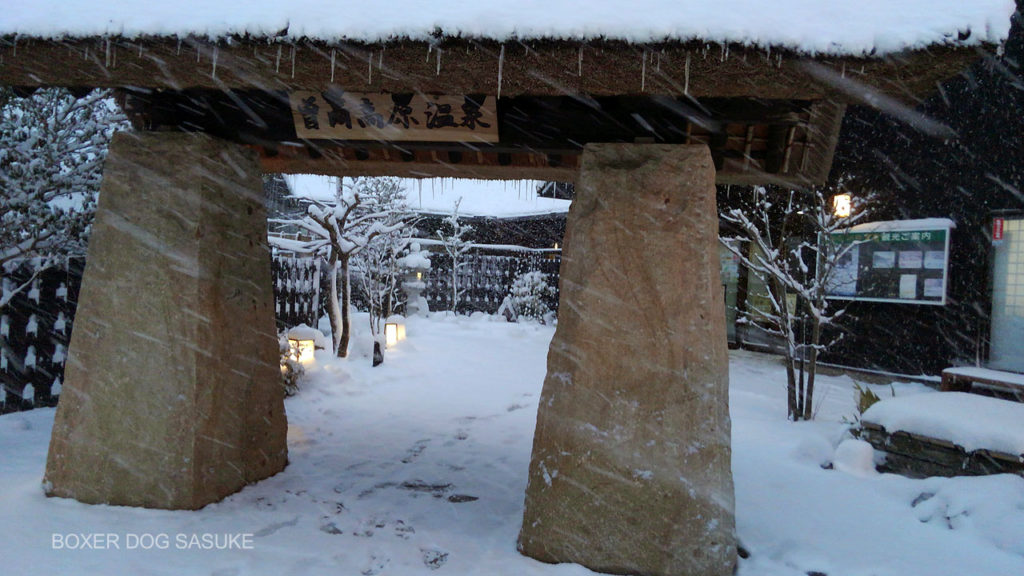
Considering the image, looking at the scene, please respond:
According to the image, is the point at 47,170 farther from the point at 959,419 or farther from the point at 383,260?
the point at 383,260

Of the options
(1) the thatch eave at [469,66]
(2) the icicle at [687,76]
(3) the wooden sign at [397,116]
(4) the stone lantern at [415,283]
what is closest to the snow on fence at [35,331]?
(1) the thatch eave at [469,66]

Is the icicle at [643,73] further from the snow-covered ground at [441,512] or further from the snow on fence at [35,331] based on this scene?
the snow on fence at [35,331]

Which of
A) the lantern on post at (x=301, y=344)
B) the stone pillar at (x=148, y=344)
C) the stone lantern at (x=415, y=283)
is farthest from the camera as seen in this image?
the stone lantern at (x=415, y=283)

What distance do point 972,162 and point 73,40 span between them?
10.9 m

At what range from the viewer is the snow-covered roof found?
267 cm

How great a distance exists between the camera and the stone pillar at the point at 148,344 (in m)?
3.62

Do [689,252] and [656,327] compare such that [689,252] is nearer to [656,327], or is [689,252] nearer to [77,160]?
[656,327]

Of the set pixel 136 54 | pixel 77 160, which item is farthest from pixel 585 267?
pixel 77 160

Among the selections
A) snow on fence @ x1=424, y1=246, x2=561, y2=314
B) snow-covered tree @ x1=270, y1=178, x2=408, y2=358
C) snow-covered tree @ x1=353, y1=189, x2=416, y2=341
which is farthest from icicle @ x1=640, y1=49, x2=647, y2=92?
snow on fence @ x1=424, y1=246, x2=561, y2=314

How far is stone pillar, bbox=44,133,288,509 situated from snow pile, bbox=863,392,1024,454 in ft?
18.4

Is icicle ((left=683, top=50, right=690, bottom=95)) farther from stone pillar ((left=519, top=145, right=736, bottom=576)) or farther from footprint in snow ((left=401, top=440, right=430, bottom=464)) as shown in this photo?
footprint in snow ((left=401, top=440, right=430, bottom=464))

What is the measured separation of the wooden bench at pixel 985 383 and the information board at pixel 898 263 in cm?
199

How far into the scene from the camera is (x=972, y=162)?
8664mm

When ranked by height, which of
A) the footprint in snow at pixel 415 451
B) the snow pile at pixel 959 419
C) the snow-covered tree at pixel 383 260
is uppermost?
the snow-covered tree at pixel 383 260
